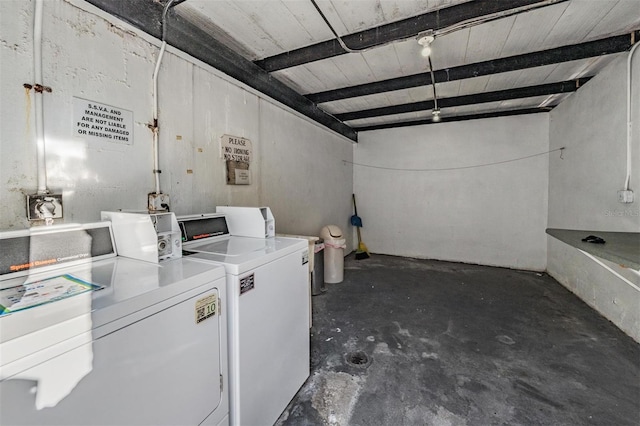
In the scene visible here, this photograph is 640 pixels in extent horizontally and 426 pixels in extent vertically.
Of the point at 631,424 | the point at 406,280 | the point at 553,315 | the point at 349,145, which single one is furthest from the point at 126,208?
the point at 349,145

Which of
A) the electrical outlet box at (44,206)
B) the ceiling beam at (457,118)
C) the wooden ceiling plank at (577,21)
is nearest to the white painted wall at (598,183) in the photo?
the ceiling beam at (457,118)

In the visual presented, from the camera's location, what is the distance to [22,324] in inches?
26.5

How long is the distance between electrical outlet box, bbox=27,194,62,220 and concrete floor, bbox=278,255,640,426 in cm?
169

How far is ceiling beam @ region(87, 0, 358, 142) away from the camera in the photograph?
163 centimetres

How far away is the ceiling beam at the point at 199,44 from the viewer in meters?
1.63

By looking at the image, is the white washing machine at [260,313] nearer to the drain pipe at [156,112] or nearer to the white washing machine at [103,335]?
the white washing machine at [103,335]

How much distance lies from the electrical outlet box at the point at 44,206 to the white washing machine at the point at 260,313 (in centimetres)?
56

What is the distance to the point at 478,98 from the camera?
3648 mm

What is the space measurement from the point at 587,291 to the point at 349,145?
409 centimetres

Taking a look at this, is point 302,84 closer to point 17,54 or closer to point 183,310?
point 17,54

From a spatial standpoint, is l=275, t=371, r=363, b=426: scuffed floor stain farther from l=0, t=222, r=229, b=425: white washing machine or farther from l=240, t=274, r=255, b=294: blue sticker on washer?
l=240, t=274, r=255, b=294: blue sticker on washer

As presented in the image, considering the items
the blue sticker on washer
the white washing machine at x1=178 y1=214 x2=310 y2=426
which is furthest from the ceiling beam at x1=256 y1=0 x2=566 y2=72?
the blue sticker on washer

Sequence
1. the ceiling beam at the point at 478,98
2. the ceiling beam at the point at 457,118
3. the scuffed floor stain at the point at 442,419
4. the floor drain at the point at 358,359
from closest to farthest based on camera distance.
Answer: the scuffed floor stain at the point at 442,419, the floor drain at the point at 358,359, the ceiling beam at the point at 478,98, the ceiling beam at the point at 457,118

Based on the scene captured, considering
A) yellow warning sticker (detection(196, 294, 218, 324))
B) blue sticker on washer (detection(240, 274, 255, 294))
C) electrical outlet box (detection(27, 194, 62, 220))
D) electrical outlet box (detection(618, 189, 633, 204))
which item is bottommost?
yellow warning sticker (detection(196, 294, 218, 324))
